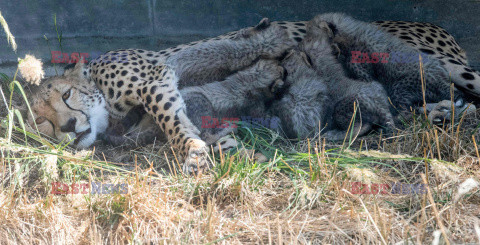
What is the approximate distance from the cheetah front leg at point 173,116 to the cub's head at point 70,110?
43 cm

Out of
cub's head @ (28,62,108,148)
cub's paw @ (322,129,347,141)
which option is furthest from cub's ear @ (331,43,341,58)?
cub's head @ (28,62,108,148)

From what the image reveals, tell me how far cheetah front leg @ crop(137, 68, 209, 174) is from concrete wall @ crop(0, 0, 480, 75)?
105 centimetres

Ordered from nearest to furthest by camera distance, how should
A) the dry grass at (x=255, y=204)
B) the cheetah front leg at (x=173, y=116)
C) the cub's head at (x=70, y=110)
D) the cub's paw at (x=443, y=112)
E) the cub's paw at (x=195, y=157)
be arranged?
1. the dry grass at (x=255, y=204)
2. the cub's paw at (x=195, y=157)
3. the cheetah front leg at (x=173, y=116)
4. the cub's paw at (x=443, y=112)
5. the cub's head at (x=70, y=110)

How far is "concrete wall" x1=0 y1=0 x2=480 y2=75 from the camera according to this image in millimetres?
4629

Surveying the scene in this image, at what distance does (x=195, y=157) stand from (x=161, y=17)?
2027mm

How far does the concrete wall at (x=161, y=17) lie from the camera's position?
15.2 feet

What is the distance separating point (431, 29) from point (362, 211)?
267 cm

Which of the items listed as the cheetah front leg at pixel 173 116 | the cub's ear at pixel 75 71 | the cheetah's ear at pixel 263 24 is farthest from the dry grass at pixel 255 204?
the cheetah's ear at pixel 263 24

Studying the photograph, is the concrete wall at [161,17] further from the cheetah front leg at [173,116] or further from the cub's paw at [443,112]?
the cub's paw at [443,112]

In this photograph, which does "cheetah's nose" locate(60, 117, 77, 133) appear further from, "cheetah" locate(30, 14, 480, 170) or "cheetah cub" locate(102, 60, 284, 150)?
"cheetah cub" locate(102, 60, 284, 150)

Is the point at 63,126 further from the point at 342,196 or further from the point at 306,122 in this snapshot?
the point at 342,196

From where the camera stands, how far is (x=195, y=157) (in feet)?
10.5

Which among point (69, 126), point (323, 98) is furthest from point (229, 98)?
point (69, 126)

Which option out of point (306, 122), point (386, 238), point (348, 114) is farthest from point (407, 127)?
point (386, 238)
